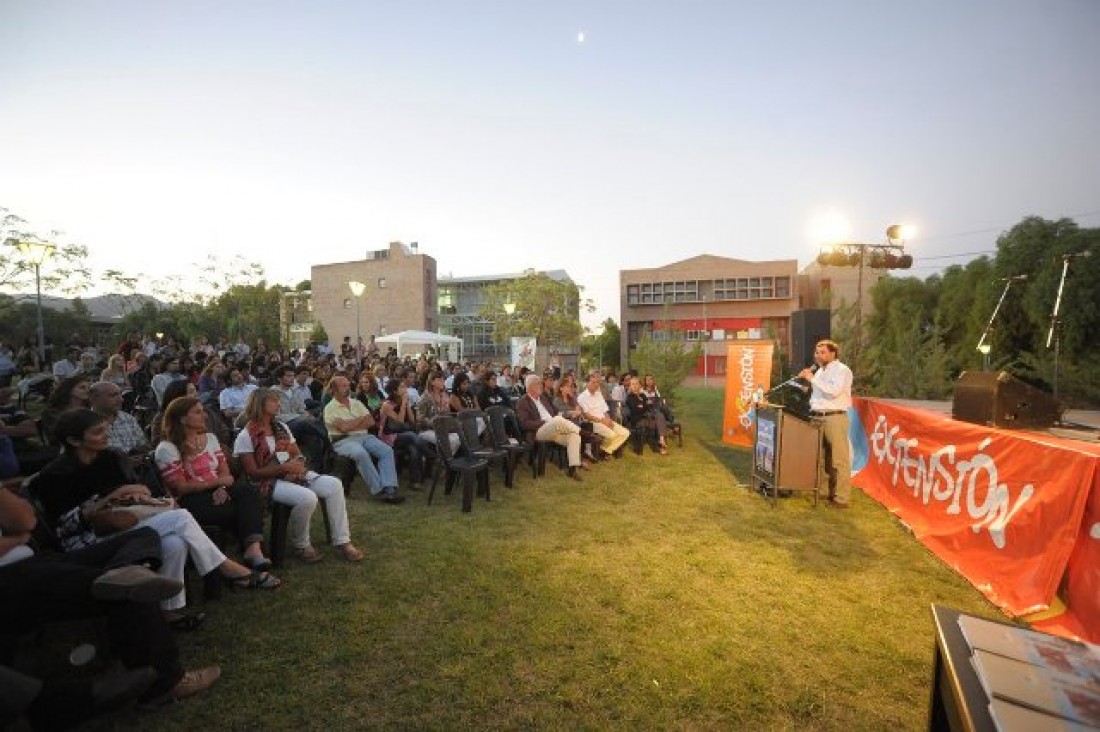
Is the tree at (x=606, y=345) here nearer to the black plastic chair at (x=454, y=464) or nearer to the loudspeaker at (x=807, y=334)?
the loudspeaker at (x=807, y=334)

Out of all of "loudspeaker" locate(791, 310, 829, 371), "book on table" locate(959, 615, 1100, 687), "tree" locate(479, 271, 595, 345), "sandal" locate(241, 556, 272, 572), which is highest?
"tree" locate(479, 271, 595, 345)

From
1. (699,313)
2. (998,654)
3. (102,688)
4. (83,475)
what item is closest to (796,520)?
(998,654)

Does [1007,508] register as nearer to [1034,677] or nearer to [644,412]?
[1034,677]

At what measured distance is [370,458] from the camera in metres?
5.98

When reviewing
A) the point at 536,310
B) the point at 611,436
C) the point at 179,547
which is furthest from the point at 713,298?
the point at 179,547

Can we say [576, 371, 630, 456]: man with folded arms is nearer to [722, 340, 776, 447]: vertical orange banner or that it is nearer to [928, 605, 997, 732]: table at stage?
[722, 340, 776, 447]: vertical orange banner

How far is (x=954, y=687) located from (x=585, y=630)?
2.31 metres

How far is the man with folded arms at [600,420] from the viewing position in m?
8.66

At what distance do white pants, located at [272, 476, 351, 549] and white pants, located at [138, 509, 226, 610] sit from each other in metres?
0.84

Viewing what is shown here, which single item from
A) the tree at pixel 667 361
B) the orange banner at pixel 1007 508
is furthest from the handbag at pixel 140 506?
the tree at pixel 667 361

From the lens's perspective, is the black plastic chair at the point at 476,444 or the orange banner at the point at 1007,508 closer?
the orange banner at the point at 1007,508

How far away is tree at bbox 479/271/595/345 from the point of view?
3519 centimetres

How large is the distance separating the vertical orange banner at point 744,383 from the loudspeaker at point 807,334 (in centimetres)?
88

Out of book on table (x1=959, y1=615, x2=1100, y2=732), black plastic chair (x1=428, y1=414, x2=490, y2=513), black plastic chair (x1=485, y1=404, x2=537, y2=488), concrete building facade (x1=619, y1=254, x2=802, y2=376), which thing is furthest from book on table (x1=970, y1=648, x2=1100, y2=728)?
concrete building facade (x1=619, y1=254, x2=802, y2=376)
